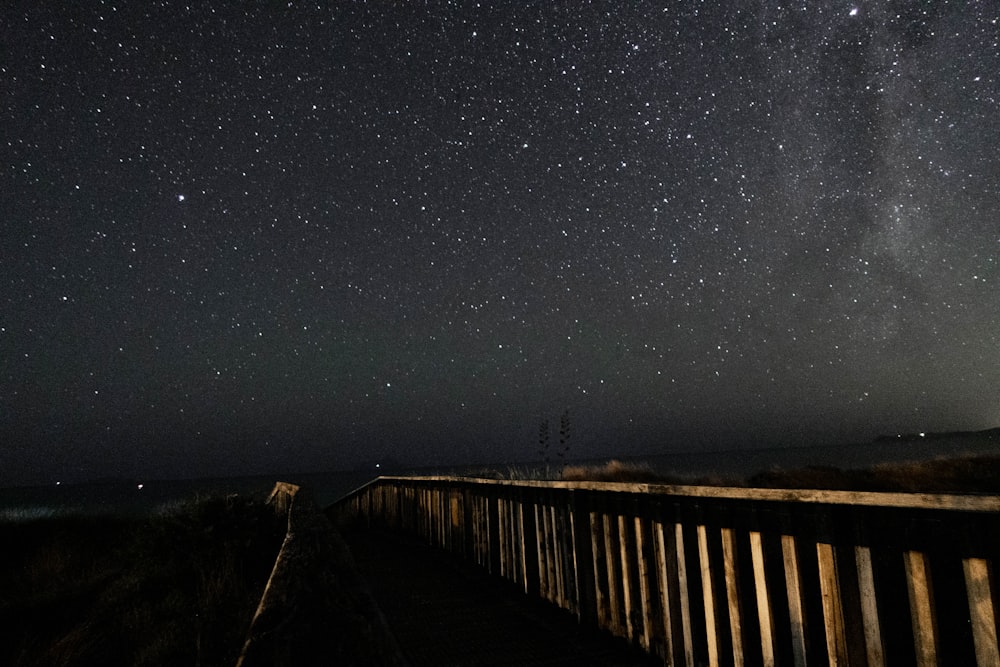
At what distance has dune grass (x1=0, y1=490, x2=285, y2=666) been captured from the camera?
5750 mm

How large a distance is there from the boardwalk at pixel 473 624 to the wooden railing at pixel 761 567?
19 centimetres

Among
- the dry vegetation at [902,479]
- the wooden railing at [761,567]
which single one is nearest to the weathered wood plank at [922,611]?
the wooden railing at [761,567]

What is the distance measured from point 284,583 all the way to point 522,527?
15.8 ft

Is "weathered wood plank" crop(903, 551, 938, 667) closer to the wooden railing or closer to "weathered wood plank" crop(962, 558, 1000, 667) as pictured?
the wooden railing

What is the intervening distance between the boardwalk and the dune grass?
1514mm

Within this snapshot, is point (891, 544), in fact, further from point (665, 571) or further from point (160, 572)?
point (160, 572)

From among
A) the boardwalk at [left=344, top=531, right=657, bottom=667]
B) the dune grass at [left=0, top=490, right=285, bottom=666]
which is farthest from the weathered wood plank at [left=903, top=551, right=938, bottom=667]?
the dune grass at [left=0, top=490, right=285, bottom=666]

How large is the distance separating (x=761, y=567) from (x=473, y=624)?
119 inches

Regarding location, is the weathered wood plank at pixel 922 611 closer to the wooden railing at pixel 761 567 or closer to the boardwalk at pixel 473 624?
the wooden railing at pixel 761 567

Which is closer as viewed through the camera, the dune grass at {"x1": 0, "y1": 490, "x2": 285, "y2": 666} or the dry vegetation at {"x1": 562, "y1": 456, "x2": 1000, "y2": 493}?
the dune grass at {"x1": 0, "y1": 490, "x2": 285, "y2": 666}

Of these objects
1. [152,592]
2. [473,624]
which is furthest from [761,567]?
[152,592]

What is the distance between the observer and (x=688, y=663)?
3.70 meters

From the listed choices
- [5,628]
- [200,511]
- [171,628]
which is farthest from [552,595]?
[200,511]

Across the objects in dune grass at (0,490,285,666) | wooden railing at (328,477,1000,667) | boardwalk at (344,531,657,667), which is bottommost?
dune grass at (0,490,285,666)
